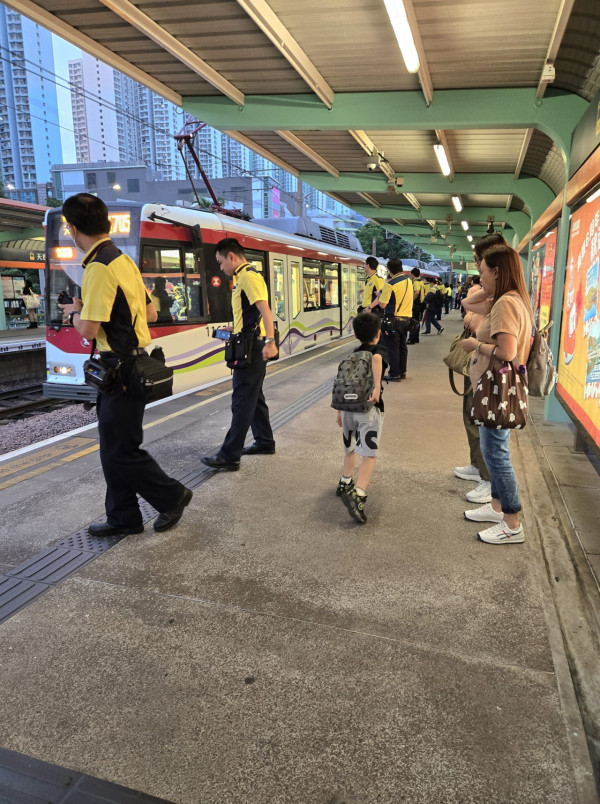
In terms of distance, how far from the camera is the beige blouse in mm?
2910

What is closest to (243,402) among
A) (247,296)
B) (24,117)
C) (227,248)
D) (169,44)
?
(247,296)

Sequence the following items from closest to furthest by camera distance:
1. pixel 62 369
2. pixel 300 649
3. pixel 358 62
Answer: pixel 300 649
pixel 358 62
pixel 62 369

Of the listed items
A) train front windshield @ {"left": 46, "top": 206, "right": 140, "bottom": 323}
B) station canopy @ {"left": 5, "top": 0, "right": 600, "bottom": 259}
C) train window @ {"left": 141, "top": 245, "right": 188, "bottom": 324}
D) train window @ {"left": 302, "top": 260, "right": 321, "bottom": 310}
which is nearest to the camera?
station canopy @ {"left": 5, "top": 0, "right": 600, "bottom": 259}

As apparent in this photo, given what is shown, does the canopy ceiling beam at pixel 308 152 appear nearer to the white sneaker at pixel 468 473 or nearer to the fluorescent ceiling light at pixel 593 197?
the fluorescent ceiling light at pixel 593 197

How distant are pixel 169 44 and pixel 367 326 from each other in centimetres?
429

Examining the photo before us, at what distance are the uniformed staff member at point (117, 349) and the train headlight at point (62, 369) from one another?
4569mm

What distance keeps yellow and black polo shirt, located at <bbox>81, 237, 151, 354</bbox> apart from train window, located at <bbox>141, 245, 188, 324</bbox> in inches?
161

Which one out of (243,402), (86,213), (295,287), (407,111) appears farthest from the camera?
(295,287)

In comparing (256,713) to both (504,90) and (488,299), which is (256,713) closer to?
(488,299)

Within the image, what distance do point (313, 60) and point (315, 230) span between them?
7.91 meters

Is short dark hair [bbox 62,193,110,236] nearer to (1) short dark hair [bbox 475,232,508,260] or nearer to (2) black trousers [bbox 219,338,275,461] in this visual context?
(2) black trousers [bbox 219,338,275,461]

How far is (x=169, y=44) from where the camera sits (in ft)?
19.0

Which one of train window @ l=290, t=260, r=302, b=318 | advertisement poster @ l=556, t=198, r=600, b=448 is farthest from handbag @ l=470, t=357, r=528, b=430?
train window @ l=290, t=260, r=302, b=318

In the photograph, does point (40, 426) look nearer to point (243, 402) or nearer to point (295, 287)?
point (243, 402)
